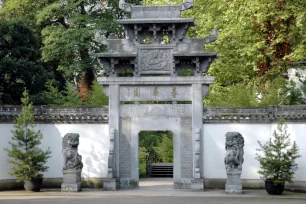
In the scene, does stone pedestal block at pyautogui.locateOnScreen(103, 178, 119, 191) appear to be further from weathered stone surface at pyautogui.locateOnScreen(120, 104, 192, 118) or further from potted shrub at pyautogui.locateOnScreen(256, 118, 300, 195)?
potted shrub at pyautogui.locateOnScreen(256, 118, 300, 195)

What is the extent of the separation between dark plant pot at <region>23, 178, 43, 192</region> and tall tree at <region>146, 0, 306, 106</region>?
8670mm

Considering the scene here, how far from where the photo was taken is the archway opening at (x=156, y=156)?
26828 millimetres

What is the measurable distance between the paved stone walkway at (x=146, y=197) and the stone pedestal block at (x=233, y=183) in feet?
0.75

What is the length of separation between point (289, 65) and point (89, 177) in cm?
1101

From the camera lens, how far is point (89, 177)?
757 inches

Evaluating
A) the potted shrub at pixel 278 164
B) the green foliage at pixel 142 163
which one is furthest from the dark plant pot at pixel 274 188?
the green foliage at pixel 142 163

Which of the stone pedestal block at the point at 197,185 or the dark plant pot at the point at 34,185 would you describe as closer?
the dark plant pot at the point at 34,185

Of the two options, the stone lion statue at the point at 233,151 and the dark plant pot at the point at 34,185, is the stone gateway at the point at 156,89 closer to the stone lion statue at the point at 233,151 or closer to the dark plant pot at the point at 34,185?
the stone lion statue at the point at 233,151

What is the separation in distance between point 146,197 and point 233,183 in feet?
9.97

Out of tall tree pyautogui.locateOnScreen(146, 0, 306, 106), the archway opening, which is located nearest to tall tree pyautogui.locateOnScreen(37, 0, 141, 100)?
the archway opening

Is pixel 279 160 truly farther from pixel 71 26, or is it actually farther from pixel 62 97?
pixel 71 26

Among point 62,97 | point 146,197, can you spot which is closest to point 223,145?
point 146,197

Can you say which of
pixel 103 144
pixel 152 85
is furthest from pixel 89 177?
pixel 152 85

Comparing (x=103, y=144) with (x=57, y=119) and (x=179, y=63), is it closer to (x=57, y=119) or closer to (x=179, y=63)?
(x=57, y=119)
